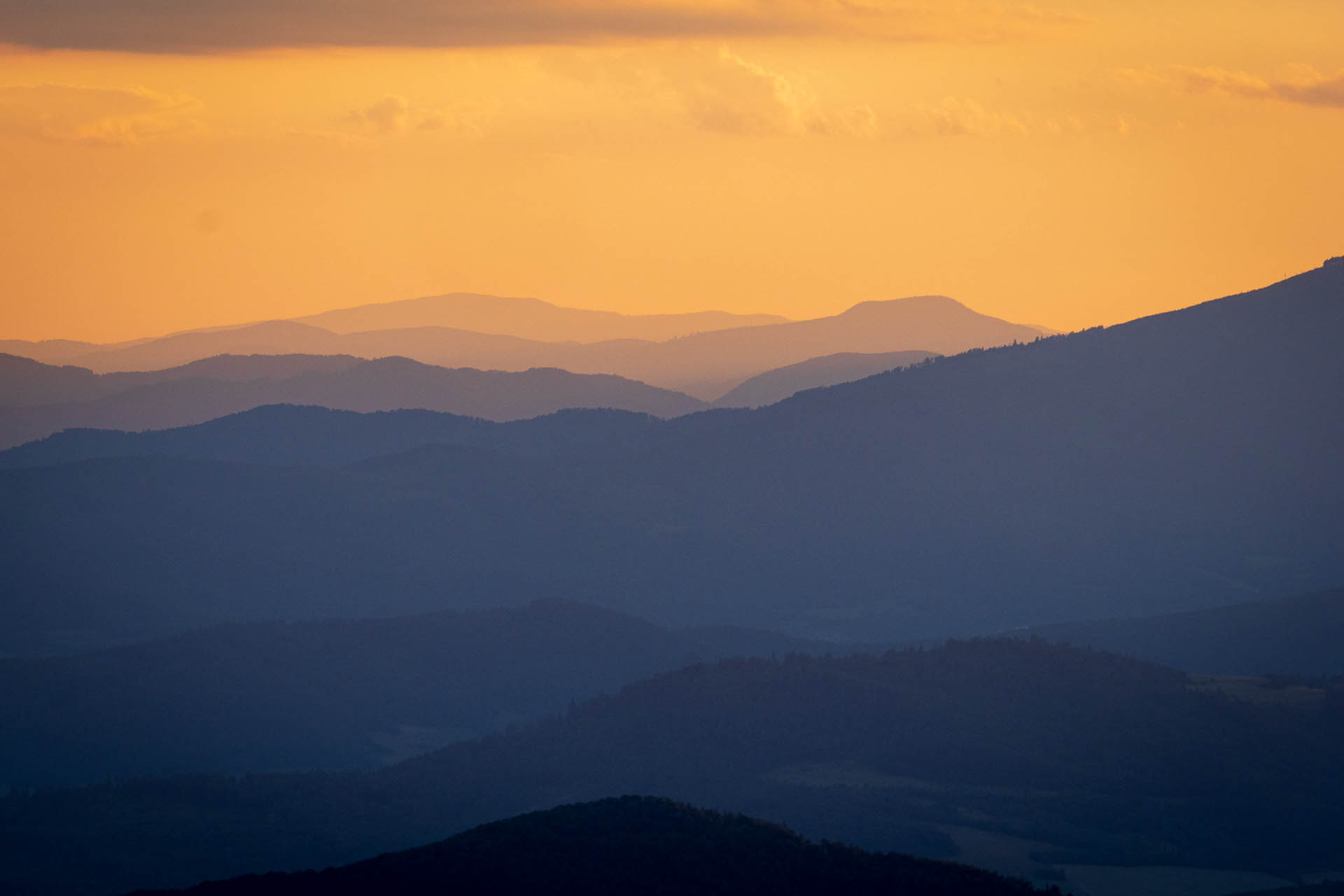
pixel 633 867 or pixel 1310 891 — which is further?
pixel 1310 891

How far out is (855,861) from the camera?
134250 mm

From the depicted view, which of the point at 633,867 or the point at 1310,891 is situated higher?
the point at 633,867

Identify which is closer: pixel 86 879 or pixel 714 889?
pixel 714 889

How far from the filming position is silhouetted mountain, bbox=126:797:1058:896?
124m

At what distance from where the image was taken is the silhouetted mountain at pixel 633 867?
407ft

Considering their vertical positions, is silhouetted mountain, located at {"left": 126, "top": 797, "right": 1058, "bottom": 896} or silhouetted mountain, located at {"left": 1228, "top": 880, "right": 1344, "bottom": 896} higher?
silhouetted mountain, located at {"left": 126, "top": 797, "right": 1058, "bottom": 896}

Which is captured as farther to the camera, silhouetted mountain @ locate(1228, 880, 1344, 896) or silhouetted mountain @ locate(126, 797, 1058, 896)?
silhouetted mountain @ locate(1228, 880, 1344, 896)

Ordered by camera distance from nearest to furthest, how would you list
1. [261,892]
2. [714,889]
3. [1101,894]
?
[261,892]
[714,889]
[1101,894]

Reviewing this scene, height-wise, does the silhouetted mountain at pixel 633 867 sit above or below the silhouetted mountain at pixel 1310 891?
above

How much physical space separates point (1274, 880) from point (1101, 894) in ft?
76.0

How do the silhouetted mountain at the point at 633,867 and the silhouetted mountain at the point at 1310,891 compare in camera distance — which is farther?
the silhouetted mountain at the point at 1310,891

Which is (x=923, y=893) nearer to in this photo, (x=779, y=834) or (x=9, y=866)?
(x=779, y=834)

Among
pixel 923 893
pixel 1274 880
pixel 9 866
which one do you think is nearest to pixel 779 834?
pixel 923 893

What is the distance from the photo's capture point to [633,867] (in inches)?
5281
